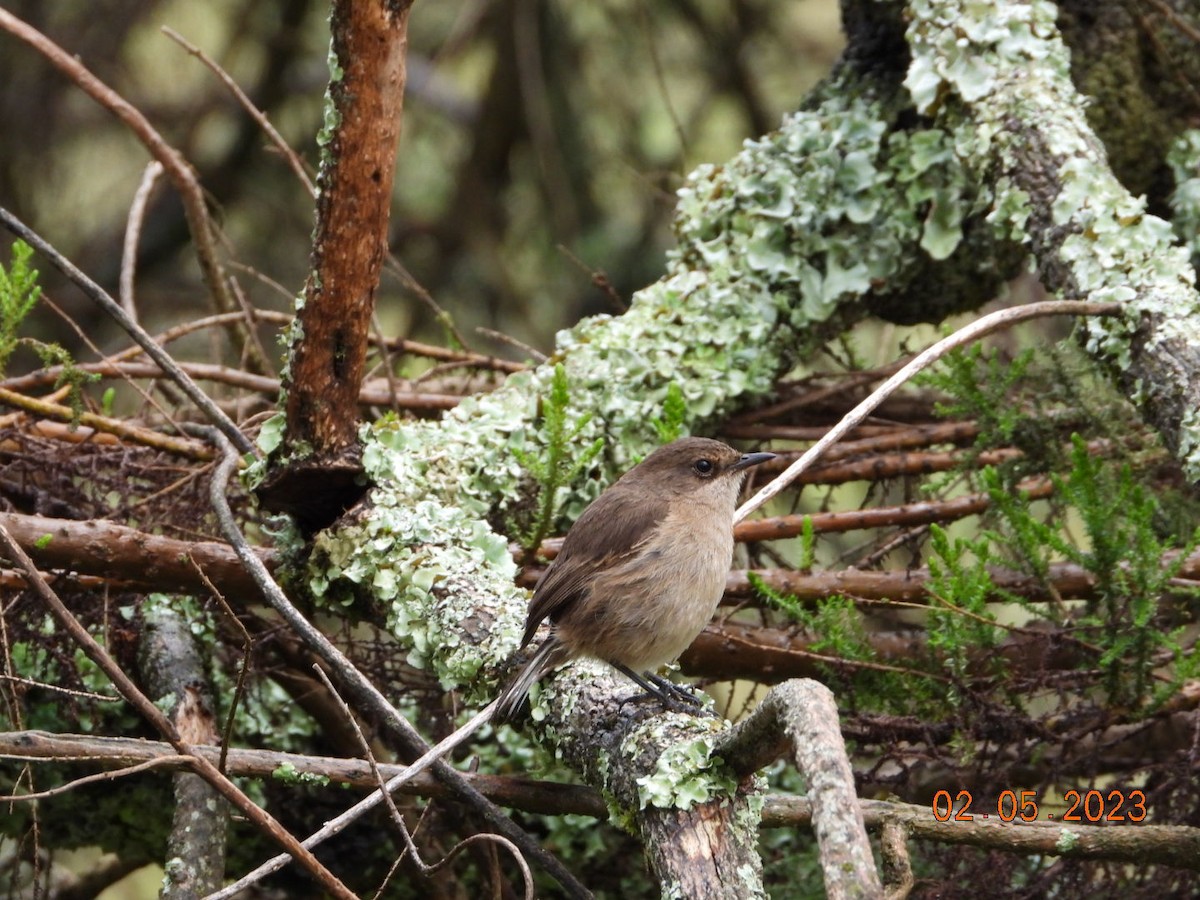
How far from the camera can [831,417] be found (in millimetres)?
4148

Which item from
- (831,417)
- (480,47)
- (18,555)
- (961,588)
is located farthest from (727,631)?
(480,47)

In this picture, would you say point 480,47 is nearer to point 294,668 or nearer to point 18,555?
point 294,668

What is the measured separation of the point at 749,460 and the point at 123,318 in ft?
5.34

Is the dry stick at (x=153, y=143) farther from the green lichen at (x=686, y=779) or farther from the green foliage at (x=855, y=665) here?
the green lichen at (x=686, y=779)

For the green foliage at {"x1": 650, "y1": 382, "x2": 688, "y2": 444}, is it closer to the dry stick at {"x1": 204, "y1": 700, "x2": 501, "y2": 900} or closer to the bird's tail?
the bird's tail

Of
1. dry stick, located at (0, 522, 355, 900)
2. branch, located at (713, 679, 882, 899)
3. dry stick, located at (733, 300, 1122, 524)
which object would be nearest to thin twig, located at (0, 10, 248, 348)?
dry stick, located at (0, 522, 355, 900)

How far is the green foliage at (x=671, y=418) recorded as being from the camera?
3.46 metres

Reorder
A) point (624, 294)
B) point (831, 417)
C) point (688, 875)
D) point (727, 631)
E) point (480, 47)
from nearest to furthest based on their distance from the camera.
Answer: point (688, 875) < point (727, 631) < point (831, 417) < point (624, 294) < point (480, 47)

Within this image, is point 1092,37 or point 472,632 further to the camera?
point 1092,37

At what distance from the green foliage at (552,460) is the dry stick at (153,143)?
1479mm

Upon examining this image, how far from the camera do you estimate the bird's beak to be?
3.59m

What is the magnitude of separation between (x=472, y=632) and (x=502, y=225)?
3.58m

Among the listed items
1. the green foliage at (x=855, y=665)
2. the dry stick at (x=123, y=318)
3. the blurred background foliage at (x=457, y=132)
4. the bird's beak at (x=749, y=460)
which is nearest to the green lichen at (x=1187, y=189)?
the bird's beak at (x=749, y=460)
